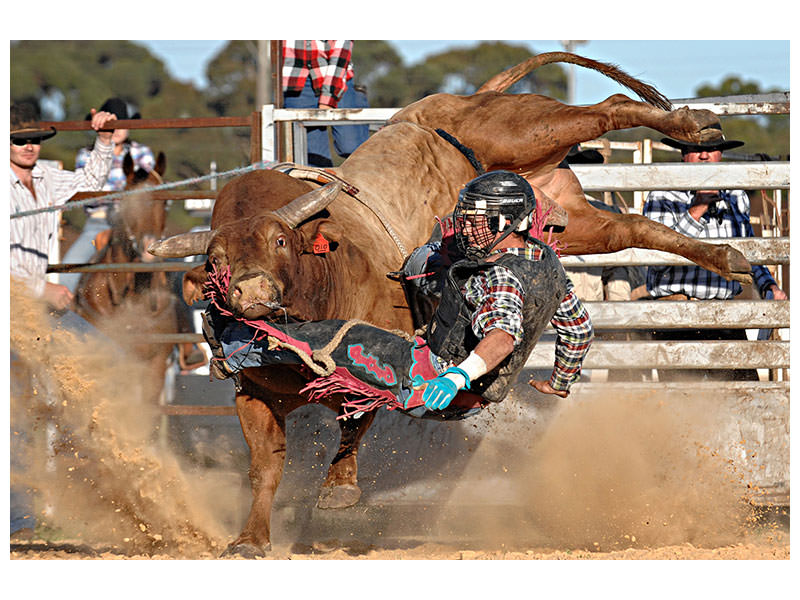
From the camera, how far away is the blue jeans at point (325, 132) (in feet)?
22.7

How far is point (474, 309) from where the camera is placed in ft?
12.5

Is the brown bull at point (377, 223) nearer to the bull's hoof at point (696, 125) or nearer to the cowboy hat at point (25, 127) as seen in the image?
the bull's hoof at point (696, 125)

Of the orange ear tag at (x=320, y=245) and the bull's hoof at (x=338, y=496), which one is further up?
the orange ear tag at (x=320, y=245)

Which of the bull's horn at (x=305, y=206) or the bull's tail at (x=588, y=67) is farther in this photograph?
the bull's tail at (x=588, y=67)

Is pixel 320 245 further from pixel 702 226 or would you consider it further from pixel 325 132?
pixel 702 226

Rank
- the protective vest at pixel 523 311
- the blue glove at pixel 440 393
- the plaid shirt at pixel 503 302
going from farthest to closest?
the protective vest at pixel 523 311 < the plaid shirt at pixel 503 302 < the blue glove at pixel 440 393

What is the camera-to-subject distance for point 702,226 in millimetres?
6453

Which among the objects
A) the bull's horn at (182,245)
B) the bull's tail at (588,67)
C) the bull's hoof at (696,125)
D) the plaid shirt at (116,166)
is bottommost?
the bull's horn at (182,245)

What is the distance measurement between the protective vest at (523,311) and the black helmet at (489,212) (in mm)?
113

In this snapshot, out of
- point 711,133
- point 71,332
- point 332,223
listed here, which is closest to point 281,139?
point 71,332

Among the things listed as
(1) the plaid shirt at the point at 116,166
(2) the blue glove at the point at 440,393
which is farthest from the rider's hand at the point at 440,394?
(1) the plaid shirt at the point at 116,166

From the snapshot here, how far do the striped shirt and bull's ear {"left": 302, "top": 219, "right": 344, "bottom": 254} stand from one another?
255 cm

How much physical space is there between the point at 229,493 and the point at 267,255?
2311 mm

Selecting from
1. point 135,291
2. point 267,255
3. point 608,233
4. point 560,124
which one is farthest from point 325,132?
point 267,255
